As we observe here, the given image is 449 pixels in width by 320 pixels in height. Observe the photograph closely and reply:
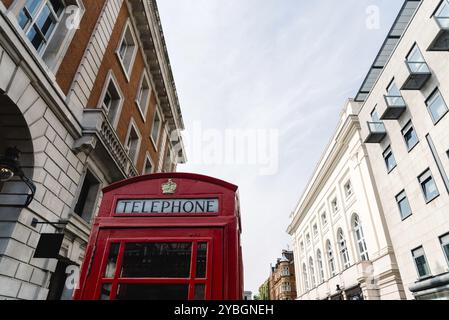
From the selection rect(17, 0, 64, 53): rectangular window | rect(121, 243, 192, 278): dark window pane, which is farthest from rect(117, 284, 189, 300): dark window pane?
rect(17, 0, 64, 53): rectangular window

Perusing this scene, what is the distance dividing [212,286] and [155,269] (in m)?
0.85

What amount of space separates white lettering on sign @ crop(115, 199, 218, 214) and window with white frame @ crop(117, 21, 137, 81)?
36.7ft

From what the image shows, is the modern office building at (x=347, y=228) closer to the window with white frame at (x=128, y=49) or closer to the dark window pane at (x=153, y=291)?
the window with white frame at (x=128, y=49)

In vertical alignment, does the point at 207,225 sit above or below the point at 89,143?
below

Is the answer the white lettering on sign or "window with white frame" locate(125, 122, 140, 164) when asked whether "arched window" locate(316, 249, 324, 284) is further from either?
the white lettering on sign

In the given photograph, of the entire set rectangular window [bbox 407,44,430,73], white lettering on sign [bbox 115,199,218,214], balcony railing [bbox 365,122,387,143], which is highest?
rectangular window [bbox 407,44,430,73]

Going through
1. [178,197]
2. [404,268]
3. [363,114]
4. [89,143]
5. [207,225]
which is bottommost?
[207,225]

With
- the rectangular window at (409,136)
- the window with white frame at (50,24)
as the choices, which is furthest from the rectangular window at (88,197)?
the rectangular window at (409,136)

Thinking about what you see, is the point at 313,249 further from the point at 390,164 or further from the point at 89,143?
the point at 89,143

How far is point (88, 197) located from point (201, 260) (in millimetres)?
8070

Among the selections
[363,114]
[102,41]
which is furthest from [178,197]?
[363,114]

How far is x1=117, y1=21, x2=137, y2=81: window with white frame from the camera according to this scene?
13864mm

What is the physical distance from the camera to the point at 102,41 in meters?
10.8
